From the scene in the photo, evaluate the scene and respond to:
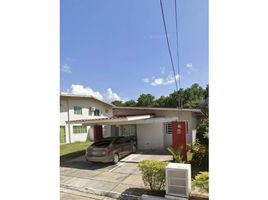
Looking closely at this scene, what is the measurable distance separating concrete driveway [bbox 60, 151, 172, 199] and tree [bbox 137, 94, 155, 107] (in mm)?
37533

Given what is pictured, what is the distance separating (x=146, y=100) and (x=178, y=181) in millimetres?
42657

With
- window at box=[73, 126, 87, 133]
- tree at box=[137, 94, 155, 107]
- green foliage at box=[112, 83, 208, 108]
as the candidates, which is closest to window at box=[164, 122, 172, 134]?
window at box=[73, 126, 87, 133]

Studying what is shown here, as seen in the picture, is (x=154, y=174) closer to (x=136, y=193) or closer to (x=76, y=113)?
(x=136, y=193)

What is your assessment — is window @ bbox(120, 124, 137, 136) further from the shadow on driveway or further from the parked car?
the shadow on driveway

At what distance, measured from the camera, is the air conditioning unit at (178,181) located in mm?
4617

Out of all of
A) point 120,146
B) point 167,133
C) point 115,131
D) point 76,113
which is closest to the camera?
point 120,146

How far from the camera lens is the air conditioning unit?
4617 mm

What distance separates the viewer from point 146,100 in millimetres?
47281

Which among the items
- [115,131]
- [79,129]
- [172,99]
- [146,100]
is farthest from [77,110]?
[146,100]

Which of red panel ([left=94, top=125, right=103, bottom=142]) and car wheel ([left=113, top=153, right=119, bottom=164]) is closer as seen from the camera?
car wheel ([left=113, top=153, right=119, bottom=164])

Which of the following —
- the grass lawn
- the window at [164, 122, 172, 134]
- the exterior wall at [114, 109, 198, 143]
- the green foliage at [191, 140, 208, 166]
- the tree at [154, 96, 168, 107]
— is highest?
the tree at [154, 96, 168, 107]

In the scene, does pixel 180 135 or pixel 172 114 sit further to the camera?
pixel 172 114
